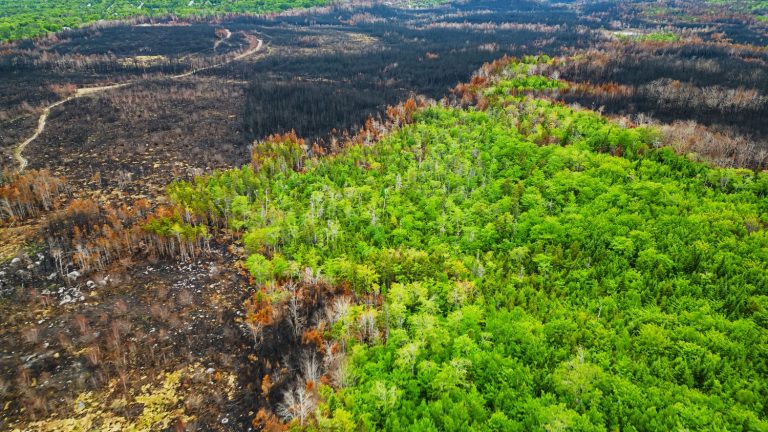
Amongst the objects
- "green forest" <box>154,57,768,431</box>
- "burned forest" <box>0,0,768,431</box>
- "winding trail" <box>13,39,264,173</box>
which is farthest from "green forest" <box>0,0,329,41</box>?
"green forest" <box>154,57,768,431</box>

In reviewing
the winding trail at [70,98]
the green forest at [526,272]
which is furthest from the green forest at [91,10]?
the green forest at [526,272]

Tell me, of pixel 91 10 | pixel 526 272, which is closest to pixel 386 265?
pixel 526 272

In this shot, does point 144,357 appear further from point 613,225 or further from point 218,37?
point 218,37

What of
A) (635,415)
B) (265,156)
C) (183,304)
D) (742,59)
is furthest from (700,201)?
(742,59)

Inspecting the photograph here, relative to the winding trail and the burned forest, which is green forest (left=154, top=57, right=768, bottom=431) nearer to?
the burned forest

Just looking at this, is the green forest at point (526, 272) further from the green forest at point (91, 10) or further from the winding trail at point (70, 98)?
the green forest at point (91, 10)
